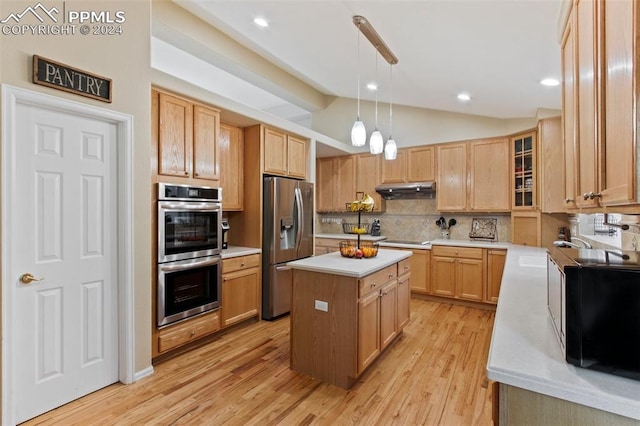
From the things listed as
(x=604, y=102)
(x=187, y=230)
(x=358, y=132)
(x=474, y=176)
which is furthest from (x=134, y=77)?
(x=474, y=176)

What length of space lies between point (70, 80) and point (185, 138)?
98cm

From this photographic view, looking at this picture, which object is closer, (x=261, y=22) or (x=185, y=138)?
(x=185, y=138)

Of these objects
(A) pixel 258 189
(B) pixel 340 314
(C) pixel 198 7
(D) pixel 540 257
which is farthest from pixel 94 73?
(D) pixel 540 257

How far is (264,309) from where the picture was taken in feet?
12.4

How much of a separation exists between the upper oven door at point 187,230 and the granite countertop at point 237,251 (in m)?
0.17

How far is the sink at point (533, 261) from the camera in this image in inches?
107

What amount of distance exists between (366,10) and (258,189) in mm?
2187

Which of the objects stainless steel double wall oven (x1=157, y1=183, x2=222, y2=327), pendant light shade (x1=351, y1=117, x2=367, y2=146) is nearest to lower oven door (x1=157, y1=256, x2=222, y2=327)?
stainless steel double wall oven (x1=157, y1=183, x2=222, y2=327)

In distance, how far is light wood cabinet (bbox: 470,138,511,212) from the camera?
432cm

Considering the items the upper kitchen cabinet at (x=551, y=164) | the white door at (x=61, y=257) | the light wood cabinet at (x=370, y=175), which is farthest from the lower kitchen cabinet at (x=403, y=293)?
the white door at (x=61, y=257)

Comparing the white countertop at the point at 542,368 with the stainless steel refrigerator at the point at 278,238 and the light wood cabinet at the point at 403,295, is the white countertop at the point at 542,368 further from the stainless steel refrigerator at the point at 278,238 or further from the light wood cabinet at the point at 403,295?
the stainless steel refrigerator at the point at 278,238

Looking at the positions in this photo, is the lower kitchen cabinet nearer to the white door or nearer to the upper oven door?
the upper oven door

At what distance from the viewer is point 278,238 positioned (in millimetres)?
3801

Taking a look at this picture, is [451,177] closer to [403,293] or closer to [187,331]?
[403,293]
